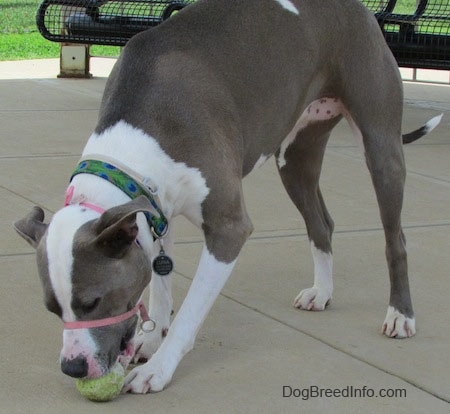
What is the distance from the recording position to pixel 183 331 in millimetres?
4348

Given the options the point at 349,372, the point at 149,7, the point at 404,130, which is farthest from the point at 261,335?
the point at 149,7

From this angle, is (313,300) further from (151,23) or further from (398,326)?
(151,23)

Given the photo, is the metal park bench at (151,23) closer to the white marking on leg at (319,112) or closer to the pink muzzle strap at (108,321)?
the white marking on leg at (319,112)

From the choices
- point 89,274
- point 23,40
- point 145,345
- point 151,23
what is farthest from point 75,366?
point 23,40

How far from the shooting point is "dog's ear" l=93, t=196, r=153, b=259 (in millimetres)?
3752

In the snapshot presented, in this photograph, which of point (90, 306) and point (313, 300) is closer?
point (90, 306)

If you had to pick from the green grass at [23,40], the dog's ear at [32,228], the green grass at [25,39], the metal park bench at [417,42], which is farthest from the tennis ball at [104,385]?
the green grass at [23,40]

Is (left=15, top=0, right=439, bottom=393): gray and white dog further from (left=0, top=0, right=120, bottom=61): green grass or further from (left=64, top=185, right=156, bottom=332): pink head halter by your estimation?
(left=0, top=0, right=120, bottom=61): green grass

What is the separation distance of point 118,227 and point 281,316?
5.36ft

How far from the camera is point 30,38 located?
18406 millimetres

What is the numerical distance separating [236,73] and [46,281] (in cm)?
150

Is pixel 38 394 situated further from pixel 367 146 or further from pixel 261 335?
pixel 367 146

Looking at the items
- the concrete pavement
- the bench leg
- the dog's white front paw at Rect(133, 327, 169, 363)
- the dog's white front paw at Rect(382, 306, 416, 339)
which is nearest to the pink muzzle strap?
the concrete pavement

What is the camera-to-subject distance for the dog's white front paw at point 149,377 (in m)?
4.22
